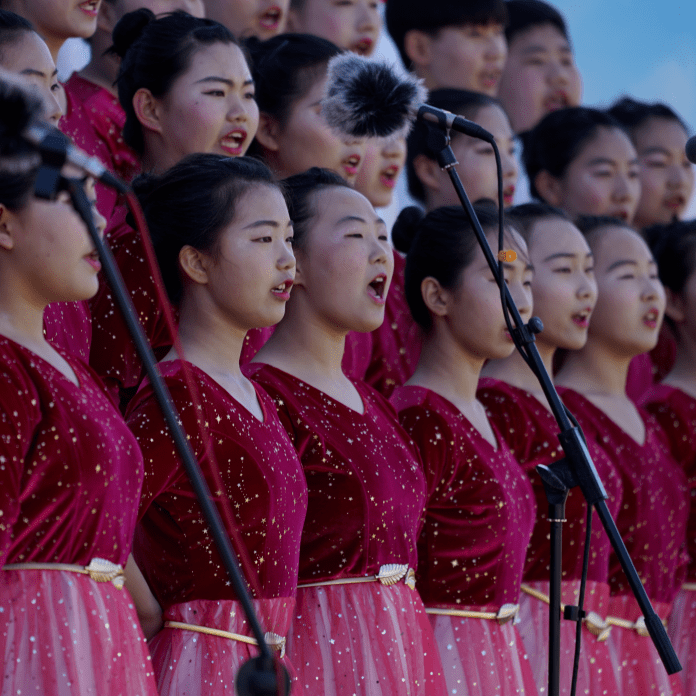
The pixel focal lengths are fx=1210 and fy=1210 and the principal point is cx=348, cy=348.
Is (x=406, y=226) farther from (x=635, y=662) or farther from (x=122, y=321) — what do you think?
(x=635, y=662)

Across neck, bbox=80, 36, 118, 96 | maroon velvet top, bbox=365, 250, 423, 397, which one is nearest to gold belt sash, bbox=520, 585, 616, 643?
maroon velvet top, bbox=365, 250, 423, 397

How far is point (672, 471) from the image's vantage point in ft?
9.58

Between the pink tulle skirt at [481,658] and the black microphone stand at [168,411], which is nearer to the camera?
the black microphone stand at [168,411]

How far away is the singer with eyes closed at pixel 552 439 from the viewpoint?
253cm

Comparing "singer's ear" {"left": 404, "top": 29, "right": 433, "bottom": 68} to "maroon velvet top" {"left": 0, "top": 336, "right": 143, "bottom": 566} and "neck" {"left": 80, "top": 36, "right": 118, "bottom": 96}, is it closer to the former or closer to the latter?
"neck" {"left": 80, "top": 36, "right": 118, "bottom": 96}

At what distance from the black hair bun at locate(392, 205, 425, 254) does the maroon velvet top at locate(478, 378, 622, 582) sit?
37cm

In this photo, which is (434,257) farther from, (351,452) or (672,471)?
(672,471)

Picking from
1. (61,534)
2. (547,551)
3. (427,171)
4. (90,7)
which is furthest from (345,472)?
(427,171)

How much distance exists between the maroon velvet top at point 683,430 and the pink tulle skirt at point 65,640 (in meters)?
1.84

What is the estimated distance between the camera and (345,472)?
207 cm

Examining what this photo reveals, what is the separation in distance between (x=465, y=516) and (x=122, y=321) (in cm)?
75

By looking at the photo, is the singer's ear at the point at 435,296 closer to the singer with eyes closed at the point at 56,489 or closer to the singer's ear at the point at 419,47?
the singer with eyes closed at the point at 56,489

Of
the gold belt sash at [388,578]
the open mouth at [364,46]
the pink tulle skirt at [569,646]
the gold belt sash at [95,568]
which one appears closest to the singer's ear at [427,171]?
the open mouth at [364,46]

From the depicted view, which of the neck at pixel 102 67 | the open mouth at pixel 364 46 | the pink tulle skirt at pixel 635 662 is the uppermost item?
the open mouth at pixel 364 46
